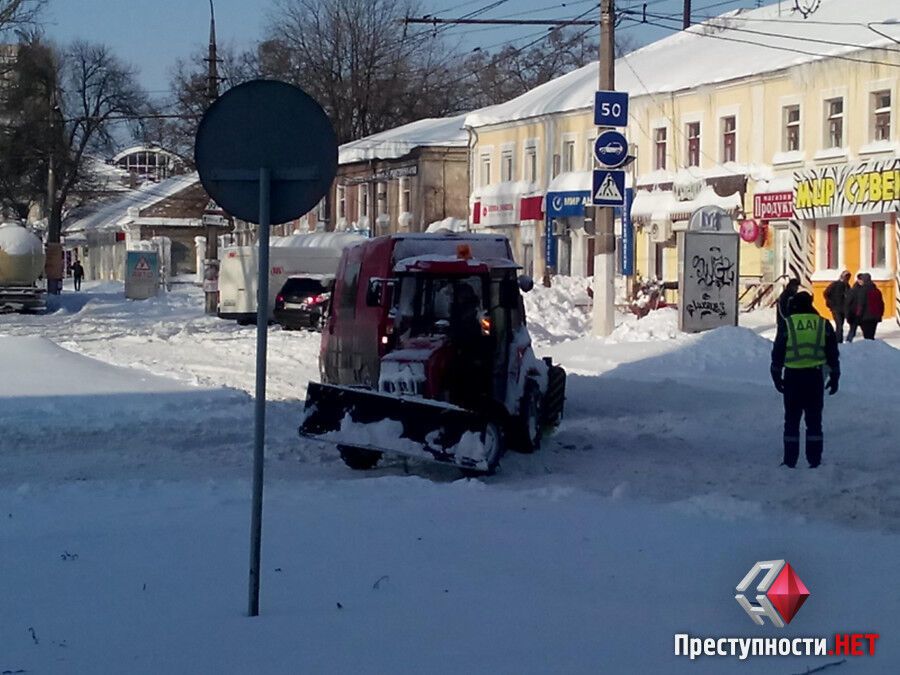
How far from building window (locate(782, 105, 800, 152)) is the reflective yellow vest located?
1081 inches

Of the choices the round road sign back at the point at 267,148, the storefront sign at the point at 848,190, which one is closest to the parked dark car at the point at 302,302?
Answer: the storefront sign at the point at 848,190

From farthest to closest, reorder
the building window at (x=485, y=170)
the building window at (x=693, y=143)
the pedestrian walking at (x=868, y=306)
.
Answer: the building window at (x=485, y=170) < the building window at (x=693, y=143) < the pedestrian walking at (x=868, y=306)

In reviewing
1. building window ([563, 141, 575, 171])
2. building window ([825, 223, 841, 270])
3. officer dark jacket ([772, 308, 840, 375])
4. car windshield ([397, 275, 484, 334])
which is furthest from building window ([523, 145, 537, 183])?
officer dark jacket ([772, 308, 840, 375])

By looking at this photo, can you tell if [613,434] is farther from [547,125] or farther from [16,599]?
[547,125]

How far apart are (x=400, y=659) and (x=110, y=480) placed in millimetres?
6456

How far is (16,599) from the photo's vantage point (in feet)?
24.5

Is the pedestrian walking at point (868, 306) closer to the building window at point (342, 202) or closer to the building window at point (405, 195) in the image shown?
the building window at point (405, 195)

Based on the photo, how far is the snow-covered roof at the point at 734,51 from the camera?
38.7 meters

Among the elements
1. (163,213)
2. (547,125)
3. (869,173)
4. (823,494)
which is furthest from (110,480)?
(163,213)

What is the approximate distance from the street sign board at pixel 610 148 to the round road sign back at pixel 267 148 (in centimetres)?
2121

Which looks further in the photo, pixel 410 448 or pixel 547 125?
pixel 547 125

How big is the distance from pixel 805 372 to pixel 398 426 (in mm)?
3774

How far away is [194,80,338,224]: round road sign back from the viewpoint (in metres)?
6.95

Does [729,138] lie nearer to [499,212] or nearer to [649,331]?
[499,212]
